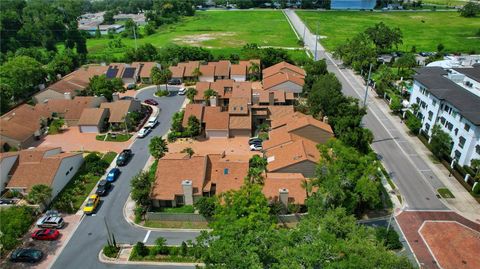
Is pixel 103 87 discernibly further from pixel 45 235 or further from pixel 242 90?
pixel 45 235

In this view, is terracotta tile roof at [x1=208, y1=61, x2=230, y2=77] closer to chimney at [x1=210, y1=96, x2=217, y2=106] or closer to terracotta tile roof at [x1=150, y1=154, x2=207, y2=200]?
chimney at [x1=210, y1=96, x2=217, y2=106]

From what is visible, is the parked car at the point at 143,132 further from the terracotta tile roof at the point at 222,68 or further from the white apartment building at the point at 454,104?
the white apartment building at the point at 454,104

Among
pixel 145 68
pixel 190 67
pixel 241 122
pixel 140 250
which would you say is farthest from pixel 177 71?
pixel 140 250

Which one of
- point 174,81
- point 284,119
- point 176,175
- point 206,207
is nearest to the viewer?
point 206,207

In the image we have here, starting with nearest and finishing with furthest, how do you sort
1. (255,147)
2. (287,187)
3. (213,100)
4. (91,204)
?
(287,187)
(91,204)
(255,147)
(213,100)

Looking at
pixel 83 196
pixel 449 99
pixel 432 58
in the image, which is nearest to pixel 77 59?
pixel 83 196
